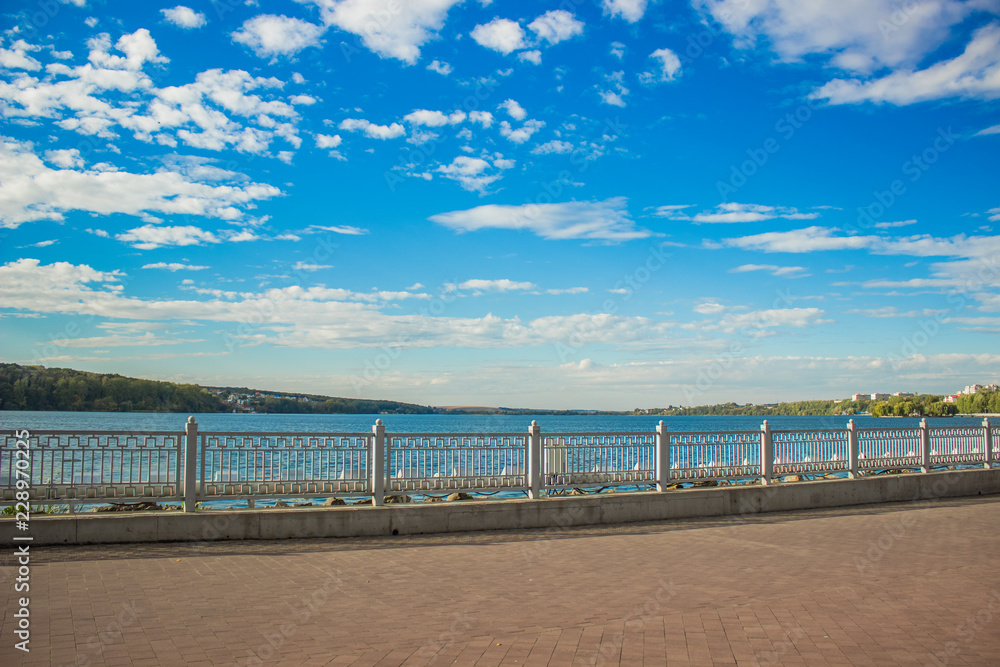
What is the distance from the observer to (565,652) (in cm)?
489

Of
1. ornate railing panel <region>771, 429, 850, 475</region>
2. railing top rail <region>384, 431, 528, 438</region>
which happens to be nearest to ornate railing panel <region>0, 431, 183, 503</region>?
railing top rail <region>384, 431, 528, 438</region>

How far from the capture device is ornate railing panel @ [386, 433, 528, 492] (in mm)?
10406

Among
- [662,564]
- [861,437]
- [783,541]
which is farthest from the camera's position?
[861,437]

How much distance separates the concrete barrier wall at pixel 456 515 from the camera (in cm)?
884

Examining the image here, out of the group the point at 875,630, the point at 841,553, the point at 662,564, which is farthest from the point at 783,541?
the point at 875,630

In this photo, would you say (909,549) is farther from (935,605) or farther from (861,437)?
(861,437)

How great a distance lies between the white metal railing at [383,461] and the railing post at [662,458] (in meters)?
0.02

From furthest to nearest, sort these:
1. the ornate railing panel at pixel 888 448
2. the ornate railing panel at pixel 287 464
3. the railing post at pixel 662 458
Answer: the ornate railing panel at pixel 888 448
the railing post at pixel 662 458
the ornate railing panel at pixel 287 464

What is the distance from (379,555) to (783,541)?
6.02 m

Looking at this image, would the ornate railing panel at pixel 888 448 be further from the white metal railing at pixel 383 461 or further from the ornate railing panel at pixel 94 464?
the ornate railing panel at pixel 94 464

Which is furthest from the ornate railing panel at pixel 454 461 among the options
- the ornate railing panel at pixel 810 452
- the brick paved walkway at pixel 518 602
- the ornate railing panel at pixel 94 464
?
the ornate railing panel at pixel 810 452

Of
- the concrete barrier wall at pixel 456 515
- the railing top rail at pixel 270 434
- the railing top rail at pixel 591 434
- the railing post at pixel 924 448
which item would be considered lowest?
the concrete barrier wall at pixel 456 515

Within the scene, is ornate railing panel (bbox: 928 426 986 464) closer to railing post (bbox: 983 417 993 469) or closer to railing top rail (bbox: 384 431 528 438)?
railing post (bbox: 983 417 993 469)

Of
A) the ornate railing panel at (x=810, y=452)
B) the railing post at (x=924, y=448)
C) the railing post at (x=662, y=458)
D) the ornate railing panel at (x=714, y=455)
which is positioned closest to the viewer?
the railing post at (x=662, y=458)
